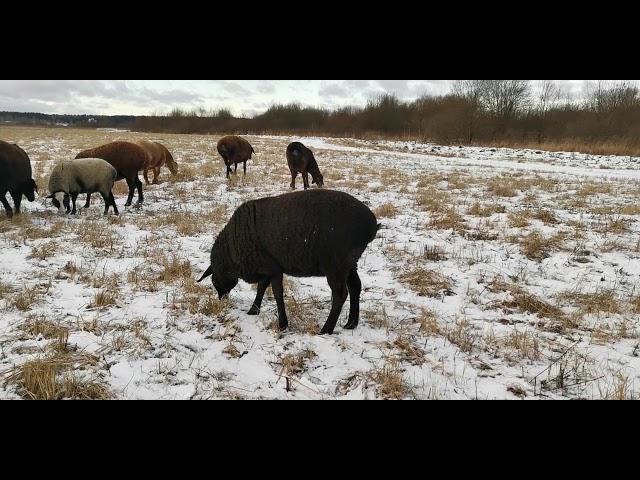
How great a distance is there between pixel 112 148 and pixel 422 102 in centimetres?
4914

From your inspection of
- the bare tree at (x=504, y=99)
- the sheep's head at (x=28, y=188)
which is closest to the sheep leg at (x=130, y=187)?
the sheep's head at (x=28, y=188)

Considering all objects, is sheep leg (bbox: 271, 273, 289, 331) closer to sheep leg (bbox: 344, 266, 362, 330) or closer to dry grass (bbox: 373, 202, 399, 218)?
sheep leg (bbox: 344, 266, 362, 330)

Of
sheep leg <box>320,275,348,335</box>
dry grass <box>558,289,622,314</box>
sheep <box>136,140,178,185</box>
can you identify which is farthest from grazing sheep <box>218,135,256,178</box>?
dry grass <box>558,289,622,314</box>

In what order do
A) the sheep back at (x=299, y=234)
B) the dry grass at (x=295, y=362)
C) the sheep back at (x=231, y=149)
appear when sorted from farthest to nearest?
the sheep back at (x=231, y=149) < the sheep back at (x=299, y=234) < the dry grass at (x=295, y=362)

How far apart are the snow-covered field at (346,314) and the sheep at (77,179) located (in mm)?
618

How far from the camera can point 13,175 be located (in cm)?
782

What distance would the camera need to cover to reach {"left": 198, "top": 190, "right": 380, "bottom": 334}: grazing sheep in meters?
3.74

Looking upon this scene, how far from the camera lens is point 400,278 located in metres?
5.39

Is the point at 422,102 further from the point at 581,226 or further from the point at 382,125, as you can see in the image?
the point at 581,226

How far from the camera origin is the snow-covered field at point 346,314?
3.09 meters

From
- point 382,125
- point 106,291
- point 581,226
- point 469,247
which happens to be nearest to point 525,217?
point 581,226

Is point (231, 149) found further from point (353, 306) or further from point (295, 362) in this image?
point (295, 362)

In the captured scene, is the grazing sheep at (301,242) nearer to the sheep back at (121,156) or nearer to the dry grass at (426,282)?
the dry grass at (426,282)

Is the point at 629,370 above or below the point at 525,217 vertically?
below
